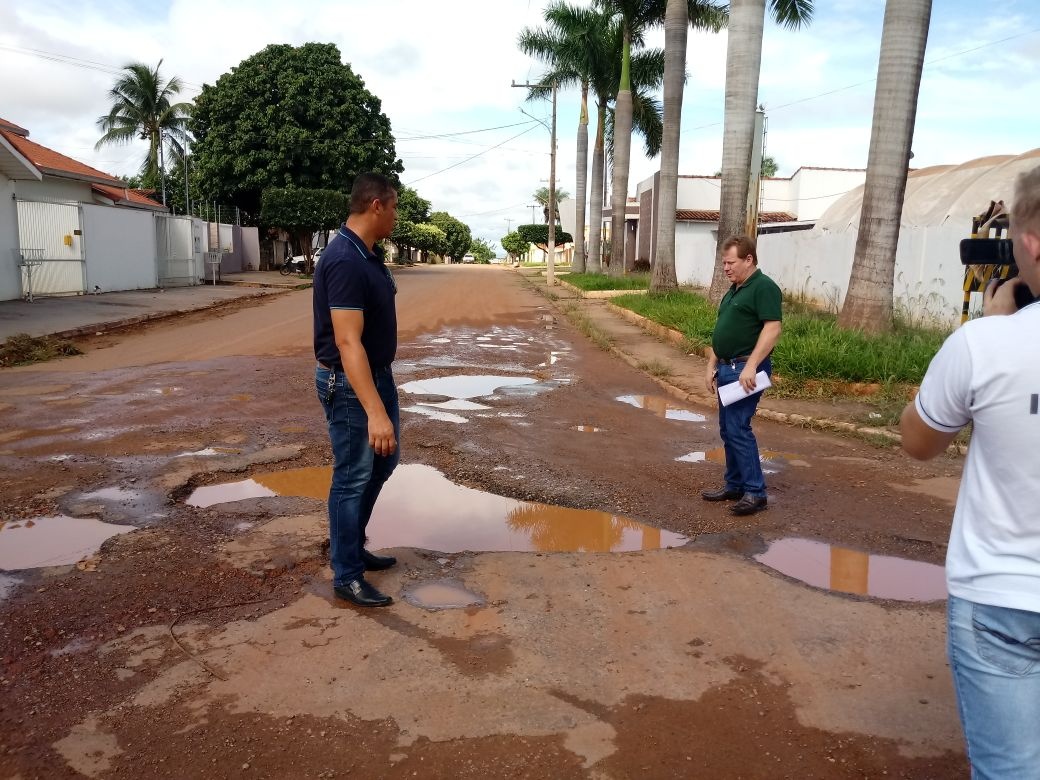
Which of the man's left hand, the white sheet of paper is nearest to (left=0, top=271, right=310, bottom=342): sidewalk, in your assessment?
the white sheet of paper

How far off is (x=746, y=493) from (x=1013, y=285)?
3.69 metres

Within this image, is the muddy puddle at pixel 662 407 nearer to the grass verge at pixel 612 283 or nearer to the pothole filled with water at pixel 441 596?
the pothole filled with water at pixel 441 596

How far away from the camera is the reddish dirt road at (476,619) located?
276 cm

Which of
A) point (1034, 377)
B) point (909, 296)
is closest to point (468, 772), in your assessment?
point (1034, 377)

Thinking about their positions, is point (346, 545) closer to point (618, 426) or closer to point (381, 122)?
point (618, 426)

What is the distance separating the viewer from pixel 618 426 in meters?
7.86

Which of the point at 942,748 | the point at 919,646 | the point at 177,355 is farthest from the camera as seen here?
the point at 177,355

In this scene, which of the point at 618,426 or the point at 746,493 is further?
the point at 618,426

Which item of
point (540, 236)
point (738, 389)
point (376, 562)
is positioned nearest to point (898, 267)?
point (738, 389)

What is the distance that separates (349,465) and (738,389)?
2528mm

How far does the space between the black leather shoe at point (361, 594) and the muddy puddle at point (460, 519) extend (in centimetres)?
83

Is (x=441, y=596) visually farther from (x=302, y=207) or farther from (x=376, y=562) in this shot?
(x=302, y=207)

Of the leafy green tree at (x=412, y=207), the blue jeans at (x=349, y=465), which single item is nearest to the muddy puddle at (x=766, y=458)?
the blue jeans at (x=349, y=465)

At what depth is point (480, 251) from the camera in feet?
372
